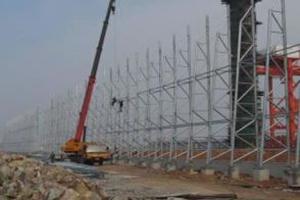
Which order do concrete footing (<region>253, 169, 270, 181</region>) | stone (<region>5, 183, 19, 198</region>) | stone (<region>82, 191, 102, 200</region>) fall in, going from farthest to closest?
1. concrete footing (<region>253, 169, 270, 181</region>)
2. stone (<region>5, 183, 19, 198</region>)
3. stone (<region>82, 191, 102, 200</region>)

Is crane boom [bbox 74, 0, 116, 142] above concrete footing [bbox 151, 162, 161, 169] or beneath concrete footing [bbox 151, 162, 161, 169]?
above

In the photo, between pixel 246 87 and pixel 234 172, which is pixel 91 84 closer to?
pixel 246 87

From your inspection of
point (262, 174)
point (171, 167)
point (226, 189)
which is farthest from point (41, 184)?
point (171, 167)

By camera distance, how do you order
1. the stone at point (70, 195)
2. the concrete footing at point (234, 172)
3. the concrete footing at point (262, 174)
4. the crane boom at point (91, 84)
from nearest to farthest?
the stone at point (70, 195)
the concrete footing at point (262, 174)
the concrete footing at point (234, 172)
the crane boom at point (91, 84)

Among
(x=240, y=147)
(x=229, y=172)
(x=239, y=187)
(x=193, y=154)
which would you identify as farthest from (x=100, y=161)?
(x=239, y=187)

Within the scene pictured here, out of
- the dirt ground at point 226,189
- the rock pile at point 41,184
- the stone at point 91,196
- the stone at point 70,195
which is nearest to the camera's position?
the stone at point 70,195

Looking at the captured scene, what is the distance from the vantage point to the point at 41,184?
1508cm

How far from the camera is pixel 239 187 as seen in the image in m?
22.7

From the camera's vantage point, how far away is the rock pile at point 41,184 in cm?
1412

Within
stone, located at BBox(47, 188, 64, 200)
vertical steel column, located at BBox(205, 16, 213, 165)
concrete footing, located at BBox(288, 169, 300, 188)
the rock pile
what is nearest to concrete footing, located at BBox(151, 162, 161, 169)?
vertical steel column, located at BBox(205, 16, 213, 165)

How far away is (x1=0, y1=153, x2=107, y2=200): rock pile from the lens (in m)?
14.1

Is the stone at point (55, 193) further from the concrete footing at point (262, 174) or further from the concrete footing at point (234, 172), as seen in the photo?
the concrete footing at point (234, 172)

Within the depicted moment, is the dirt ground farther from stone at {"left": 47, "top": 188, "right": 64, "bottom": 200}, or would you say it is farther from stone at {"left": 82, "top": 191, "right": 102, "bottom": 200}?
stone at {"left": 47, "top": 188, "right": 64, "bottom": 200}

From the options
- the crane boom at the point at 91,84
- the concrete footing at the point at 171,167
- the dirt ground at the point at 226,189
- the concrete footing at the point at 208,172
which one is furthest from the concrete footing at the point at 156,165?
the dirt ground at the point at 226,189
